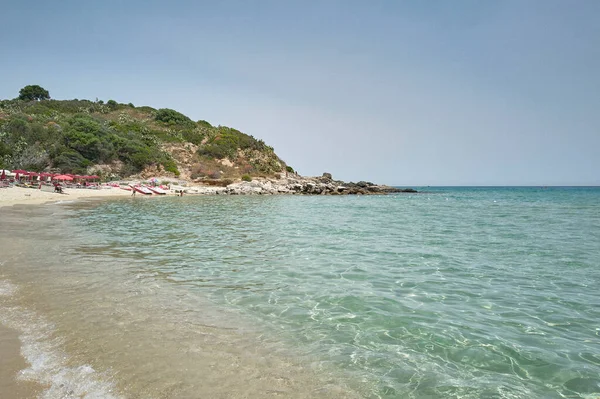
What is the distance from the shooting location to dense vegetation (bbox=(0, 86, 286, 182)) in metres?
55.3

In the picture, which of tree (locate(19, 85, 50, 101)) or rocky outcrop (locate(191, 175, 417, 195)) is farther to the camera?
tree (locate(19, 85, 50, 101))

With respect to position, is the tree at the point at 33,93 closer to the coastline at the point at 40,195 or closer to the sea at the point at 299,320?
the coastline at the point at 40,195

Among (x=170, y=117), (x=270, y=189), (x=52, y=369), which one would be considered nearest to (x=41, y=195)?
(x=270, y=189)

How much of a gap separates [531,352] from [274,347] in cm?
367

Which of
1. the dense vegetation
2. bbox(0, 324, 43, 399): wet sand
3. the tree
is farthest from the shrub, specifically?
bbox(0, 324, 43, 399): wet sand

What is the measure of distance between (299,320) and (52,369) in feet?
11.5

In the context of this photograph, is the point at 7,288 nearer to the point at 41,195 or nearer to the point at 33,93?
the point at 41,195

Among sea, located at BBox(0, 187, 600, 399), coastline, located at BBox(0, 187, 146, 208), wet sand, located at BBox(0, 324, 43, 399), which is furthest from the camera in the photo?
coastline, located at BBox(0, 187, 146, 208)

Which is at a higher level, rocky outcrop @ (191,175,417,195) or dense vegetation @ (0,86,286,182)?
dense vegetation @ (0,86,286,182)

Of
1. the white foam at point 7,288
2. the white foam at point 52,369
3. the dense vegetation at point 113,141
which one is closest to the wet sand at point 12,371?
the white foam at point 52,369

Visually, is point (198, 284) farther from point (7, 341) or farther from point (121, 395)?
point (121, 395)

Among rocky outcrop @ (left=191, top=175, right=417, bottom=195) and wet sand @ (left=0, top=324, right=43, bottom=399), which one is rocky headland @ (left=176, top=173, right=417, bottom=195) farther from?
wet sand @ (left=0, top=324, right=43, bottom=399)

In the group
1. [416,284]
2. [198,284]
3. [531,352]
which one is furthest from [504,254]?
[198,284]

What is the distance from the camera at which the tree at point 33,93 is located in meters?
94.4
